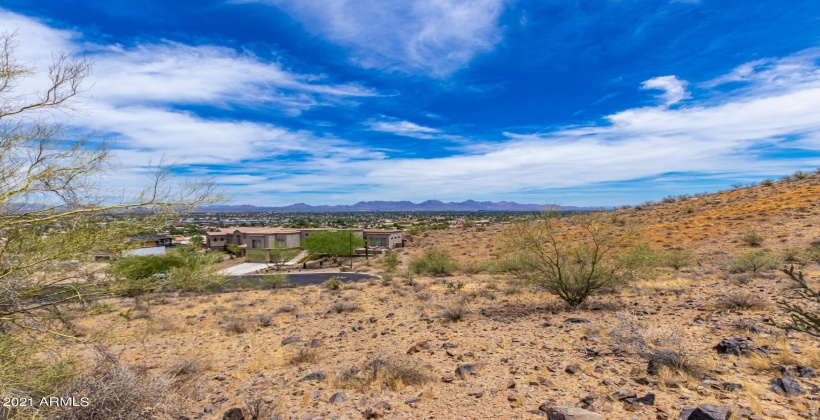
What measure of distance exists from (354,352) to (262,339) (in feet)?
11.1

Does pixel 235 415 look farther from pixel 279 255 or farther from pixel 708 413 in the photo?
pixel 279 255

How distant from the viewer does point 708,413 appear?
14.5 feet

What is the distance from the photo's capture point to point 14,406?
12.4ft

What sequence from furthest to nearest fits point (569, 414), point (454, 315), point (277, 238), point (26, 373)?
1. point (277, 238)
2. point (454, 315)
3. point (569, 414)
4. point (26, 373)

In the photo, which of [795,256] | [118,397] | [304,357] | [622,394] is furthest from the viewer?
[795,256]

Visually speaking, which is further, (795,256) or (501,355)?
(795,256)

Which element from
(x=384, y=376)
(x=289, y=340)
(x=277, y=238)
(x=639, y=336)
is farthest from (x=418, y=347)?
(x=277, y=238)

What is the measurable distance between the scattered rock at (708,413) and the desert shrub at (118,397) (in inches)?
255

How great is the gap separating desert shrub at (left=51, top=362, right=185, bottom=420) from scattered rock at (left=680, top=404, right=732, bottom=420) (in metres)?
6.48

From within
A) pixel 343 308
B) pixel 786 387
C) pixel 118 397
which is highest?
pixel 118 397

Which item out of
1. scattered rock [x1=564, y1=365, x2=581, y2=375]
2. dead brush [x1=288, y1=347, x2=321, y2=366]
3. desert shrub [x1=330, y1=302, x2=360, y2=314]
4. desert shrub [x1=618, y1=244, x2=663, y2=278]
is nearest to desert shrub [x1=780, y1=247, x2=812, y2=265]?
desert shrub [x1=618, y1=244, x2=663, y2=278]

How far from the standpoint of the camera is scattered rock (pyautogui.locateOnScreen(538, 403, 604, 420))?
15.1ft

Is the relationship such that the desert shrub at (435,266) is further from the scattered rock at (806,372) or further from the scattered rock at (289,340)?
the scattered rock at (806,372)

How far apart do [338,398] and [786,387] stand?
6290 millimetres
